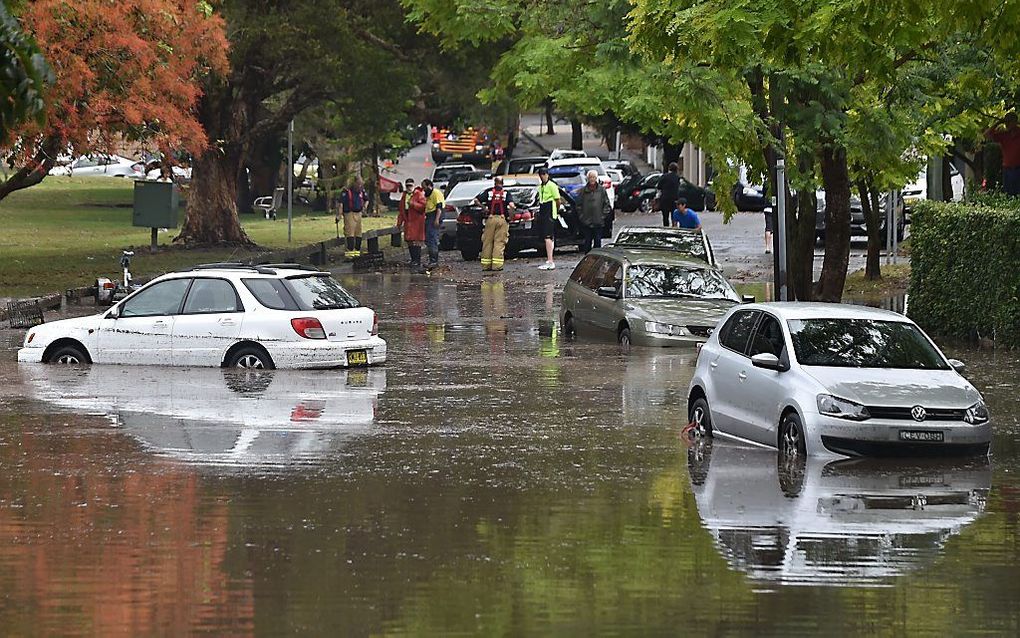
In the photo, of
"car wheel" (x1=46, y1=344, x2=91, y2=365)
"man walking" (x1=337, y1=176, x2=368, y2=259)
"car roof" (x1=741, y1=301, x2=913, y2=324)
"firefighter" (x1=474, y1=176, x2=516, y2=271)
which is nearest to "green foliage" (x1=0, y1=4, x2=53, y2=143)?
"car roof" (x1=741, y1=301, x2=913, y2=324)

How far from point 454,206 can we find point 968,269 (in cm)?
2375

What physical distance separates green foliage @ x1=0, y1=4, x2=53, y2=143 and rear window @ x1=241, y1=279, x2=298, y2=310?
50.9 feet

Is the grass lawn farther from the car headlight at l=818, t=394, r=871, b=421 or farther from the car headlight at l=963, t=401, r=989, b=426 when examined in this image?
the car headlight at l=963, t=401, r=989, b=426

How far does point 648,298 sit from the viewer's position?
26.1m

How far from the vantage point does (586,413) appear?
18.3m

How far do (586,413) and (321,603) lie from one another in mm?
9137

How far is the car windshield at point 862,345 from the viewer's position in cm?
1543

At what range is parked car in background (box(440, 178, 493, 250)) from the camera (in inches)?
1859

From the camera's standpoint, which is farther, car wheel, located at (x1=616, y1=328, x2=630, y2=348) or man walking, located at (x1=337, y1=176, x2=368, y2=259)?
man walking, located at (x1=337, y1=176, x2=368, y2=259)

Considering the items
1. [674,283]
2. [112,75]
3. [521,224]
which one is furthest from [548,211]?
[674,283]

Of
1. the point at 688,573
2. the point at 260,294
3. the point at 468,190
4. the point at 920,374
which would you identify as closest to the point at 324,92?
the point at 468,190

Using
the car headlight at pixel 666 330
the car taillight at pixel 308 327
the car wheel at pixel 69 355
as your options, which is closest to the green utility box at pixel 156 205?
the car headlight at pixel 666 330

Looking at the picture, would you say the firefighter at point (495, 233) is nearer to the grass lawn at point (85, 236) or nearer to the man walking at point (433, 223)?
the man walking at point (433, 223)

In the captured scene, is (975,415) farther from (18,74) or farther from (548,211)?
(548,211)
